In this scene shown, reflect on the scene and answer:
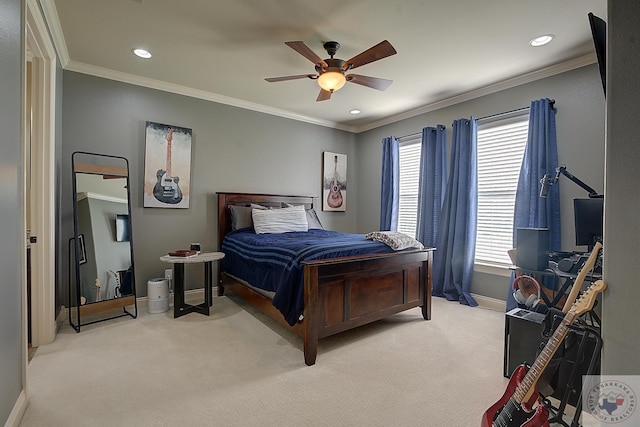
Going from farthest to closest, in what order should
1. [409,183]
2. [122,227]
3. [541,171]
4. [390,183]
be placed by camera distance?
[390,183] < [409,183] < [122,227] < [541,171]

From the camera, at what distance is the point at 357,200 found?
564 centimetres

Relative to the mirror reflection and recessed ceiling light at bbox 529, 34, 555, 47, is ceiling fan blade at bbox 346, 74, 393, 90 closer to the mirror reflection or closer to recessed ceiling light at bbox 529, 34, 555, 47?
recessed ceiling light at bbox 529, 34, 555, 47

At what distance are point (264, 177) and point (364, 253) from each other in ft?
7.75

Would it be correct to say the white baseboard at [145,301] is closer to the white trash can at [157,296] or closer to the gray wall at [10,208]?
the white trash can at [157,296]

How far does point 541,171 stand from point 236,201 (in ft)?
11.9

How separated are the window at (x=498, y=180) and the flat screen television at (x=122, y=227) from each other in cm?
414

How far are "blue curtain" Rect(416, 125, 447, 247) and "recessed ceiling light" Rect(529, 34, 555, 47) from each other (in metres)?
1.51

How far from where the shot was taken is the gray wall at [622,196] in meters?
1.09

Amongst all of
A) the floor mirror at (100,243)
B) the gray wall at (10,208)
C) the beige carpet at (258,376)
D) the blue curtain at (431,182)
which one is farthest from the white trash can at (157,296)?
the blue curtain at (431,182)

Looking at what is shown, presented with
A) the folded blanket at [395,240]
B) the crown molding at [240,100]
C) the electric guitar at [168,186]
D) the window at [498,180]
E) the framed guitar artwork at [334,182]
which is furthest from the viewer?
the framed guitar artwork at [334,182]

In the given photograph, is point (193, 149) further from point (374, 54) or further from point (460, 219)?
point (460, 219)

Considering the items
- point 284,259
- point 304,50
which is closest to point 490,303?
point 284,259

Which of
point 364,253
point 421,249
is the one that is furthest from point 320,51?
point 421,249

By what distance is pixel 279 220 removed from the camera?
396 centimetres
